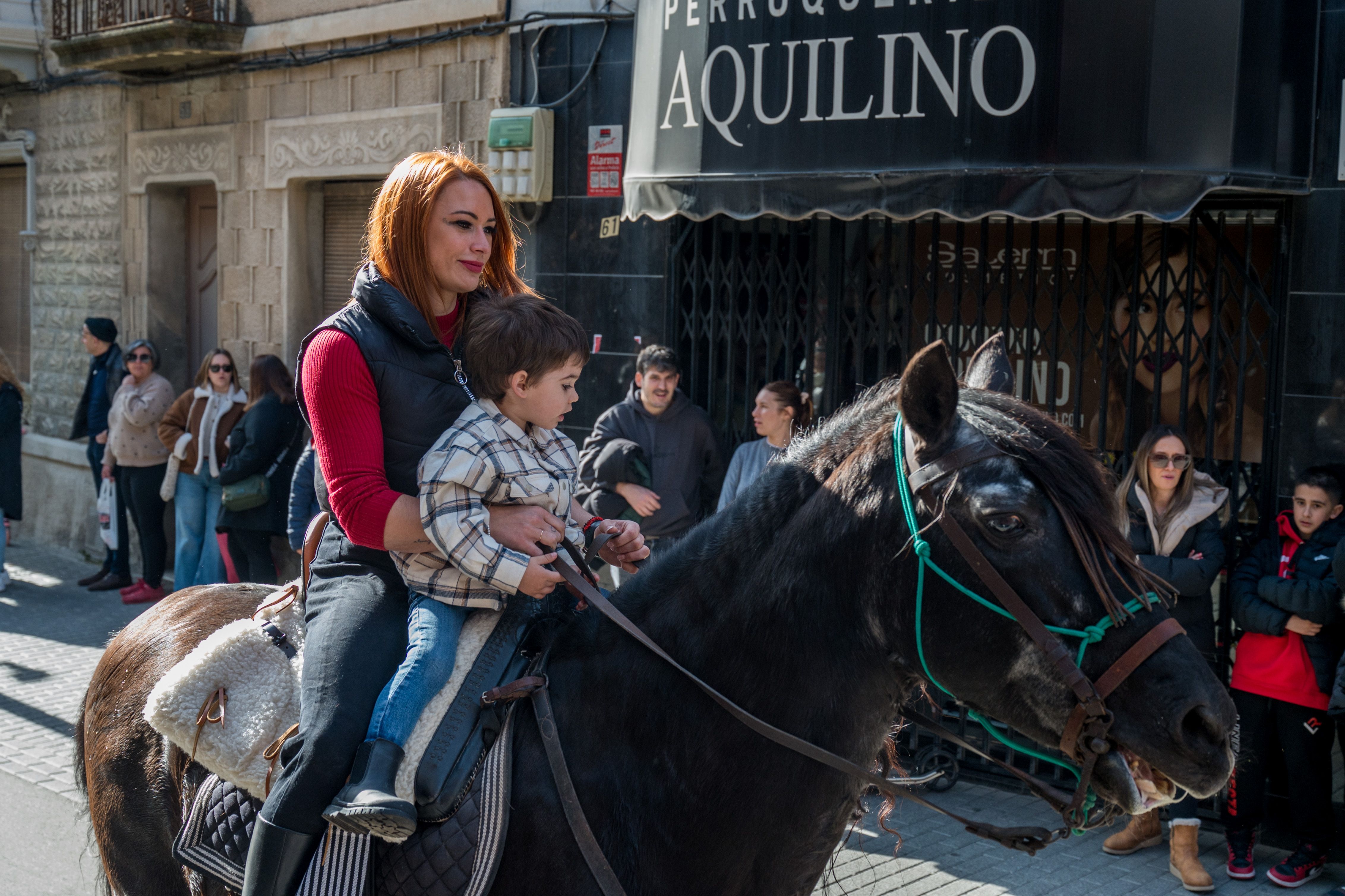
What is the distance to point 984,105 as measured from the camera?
5.87m

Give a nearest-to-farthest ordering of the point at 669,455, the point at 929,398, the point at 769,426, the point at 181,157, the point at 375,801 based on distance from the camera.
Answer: the point at 929,398 < the point at 375,801 < the point at 769,426 < the point at 669,455 < the point at 181,157

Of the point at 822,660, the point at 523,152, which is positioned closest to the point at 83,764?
the point at 822,660

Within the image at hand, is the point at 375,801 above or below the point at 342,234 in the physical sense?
below

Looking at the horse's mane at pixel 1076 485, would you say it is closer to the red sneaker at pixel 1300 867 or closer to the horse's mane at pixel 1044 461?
the horse's mane at pixel 1044 461

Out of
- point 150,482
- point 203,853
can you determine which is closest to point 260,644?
point 203,853

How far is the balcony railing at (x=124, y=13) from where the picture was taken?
10.8 metres

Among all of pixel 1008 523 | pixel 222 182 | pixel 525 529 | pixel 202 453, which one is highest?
pixel 222 182

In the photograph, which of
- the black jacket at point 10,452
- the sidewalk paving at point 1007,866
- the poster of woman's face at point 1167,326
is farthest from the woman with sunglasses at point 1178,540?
the black jacket at point 10,452

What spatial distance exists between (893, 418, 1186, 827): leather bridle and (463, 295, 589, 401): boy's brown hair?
86cm

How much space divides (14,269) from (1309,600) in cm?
1391

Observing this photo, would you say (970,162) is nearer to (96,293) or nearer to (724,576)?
(724,576)

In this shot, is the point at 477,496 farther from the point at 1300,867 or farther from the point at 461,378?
the point at 1300,867

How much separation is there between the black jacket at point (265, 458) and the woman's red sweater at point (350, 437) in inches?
283

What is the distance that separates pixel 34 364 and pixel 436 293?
1237cm
